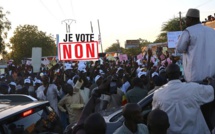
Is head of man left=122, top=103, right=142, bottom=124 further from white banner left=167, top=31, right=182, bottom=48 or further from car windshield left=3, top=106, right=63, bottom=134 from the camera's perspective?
white banner left=167, top=31, right=182, bottom=48

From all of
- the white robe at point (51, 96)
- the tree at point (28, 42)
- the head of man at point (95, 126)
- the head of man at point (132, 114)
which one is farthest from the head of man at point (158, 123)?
the tree at point (28, 42)

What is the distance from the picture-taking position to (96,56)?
12609 mm

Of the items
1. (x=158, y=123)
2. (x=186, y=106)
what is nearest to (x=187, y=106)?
(x=186, y=106)

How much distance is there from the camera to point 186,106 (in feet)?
11.3

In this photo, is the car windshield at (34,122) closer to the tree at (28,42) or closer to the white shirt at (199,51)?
the white shirt at (199,51)

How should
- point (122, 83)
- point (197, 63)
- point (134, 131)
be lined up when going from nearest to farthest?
point (134, 131) < point (197, 63) < point (122, 83)

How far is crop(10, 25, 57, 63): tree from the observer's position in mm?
71750

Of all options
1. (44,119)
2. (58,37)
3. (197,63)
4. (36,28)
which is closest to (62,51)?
(58,37)

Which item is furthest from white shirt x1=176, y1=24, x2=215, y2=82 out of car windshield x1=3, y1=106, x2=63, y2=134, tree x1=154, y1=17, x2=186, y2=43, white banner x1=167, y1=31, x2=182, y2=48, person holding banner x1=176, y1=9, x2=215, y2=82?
tree x1=154, y1=17, x2=186, y2=43

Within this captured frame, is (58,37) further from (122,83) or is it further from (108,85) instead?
(108,85)

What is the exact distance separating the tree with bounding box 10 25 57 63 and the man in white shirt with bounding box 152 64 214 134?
2714 inches

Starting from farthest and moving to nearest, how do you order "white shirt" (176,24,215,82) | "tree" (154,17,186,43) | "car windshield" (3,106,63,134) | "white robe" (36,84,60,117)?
1. "tree" (154,17,186,43)
2. "white robe" (36,84,60,117)
3. "white shirt" (176,24,215,82)
4. "car windshield" (3,106,63,134)

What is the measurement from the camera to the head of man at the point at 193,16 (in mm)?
4035

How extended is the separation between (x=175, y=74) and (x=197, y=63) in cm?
50
